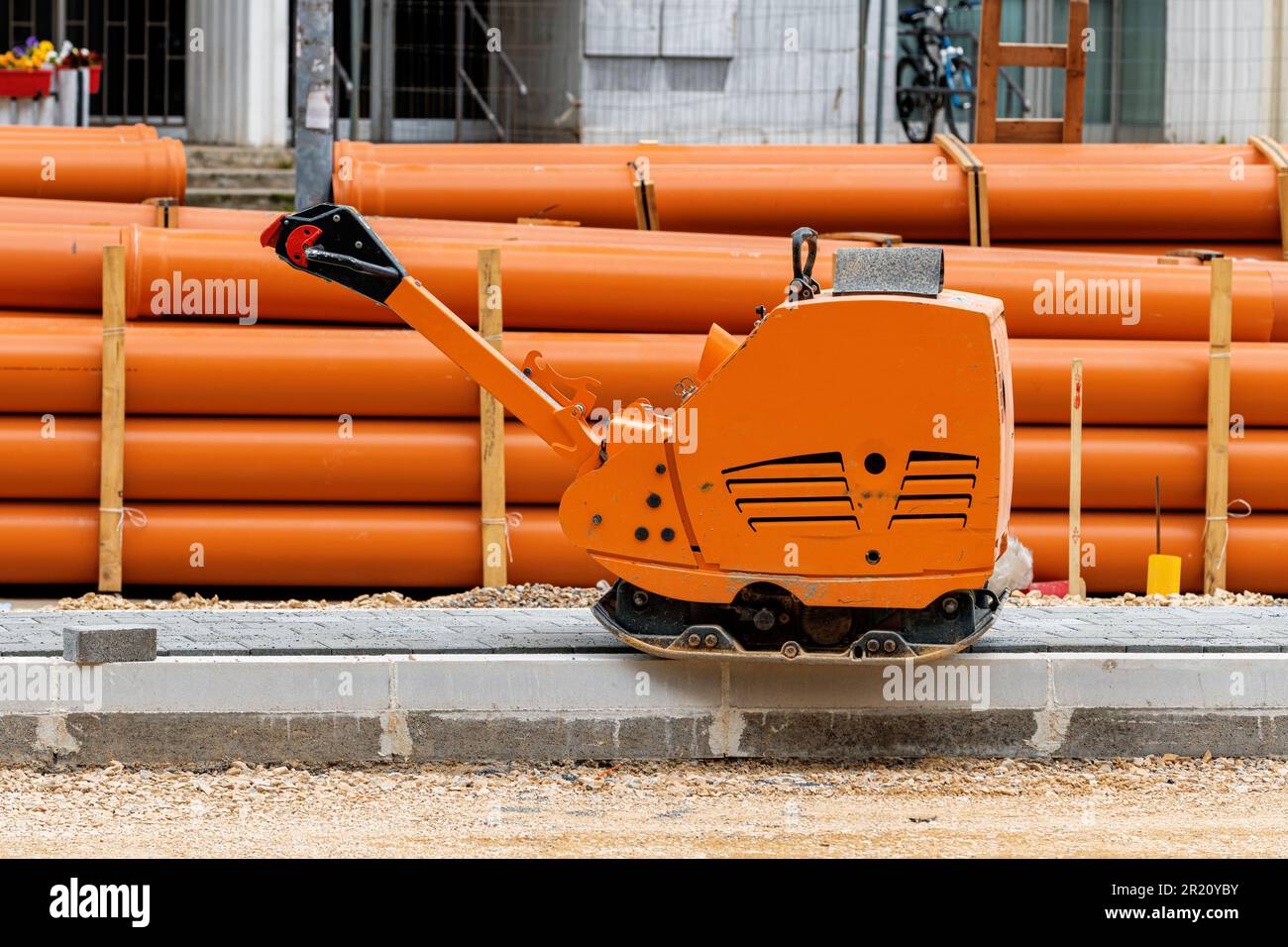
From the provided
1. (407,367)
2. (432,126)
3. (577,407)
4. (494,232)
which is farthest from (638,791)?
(432,126)

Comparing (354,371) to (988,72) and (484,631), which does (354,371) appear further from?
(988,72)

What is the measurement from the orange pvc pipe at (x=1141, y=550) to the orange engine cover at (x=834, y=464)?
328 centimetres

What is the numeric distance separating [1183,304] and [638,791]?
5295mm

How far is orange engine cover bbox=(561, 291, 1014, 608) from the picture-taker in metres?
7.02

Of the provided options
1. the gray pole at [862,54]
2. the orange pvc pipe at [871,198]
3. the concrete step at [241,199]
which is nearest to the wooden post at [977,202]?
the orange pvc pipe at [871,198]

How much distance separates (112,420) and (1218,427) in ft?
20.2

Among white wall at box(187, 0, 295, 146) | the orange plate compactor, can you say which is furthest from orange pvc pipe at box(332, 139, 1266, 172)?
the orange plate compactor

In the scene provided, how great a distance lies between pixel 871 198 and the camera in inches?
496

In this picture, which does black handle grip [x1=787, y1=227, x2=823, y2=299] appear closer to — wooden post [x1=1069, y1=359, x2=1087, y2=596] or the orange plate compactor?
the orange plate compactor

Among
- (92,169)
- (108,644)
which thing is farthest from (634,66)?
(108,644)

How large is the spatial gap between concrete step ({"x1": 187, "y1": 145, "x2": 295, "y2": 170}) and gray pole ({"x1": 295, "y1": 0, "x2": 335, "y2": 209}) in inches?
220

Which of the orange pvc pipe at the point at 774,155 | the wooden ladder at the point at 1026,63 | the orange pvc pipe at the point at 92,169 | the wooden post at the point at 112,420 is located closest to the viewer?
the wooden post at the point at 112,420

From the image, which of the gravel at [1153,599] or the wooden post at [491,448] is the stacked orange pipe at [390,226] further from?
the gravel at [1153,599]

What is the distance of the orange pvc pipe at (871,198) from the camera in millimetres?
12555
